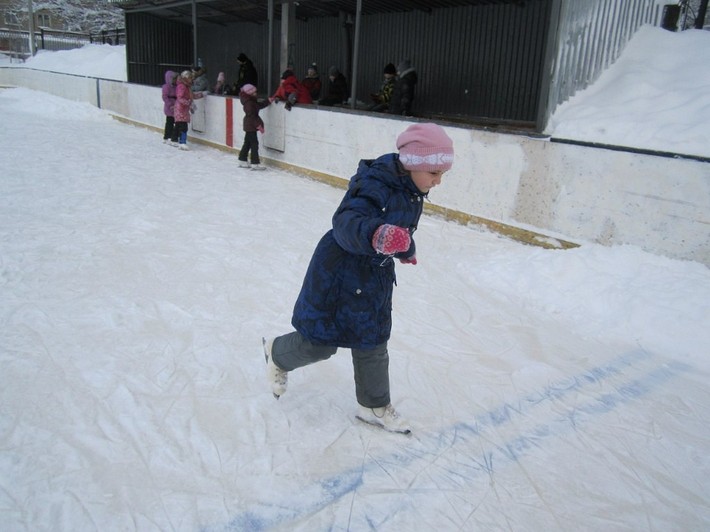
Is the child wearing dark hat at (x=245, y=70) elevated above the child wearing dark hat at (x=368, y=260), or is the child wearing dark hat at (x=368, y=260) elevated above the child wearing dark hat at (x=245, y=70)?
the child wearing dark hat at (x=245, y=70)

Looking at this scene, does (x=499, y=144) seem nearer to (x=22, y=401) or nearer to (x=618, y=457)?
(x=618, y=457)

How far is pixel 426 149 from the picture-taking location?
209 centimetres

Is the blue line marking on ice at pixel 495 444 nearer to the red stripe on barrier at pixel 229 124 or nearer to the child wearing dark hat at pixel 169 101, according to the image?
the red stripe on barrier at pixel 229 124

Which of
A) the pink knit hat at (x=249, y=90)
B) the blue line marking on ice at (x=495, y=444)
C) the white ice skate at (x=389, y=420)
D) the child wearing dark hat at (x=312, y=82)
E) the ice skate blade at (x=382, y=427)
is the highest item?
the child wearing dark hat at (x=312, y=82)

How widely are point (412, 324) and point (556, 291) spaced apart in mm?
1311

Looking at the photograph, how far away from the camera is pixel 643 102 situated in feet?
18.8

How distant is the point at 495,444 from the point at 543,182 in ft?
12.1

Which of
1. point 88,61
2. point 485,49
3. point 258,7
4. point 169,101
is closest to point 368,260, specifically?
point 485,49

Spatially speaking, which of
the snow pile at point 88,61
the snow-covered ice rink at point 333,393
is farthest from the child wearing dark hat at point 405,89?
the snow pile at point 88,61

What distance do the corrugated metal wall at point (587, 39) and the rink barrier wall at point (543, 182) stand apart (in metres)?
0.74

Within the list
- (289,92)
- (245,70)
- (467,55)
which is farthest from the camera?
(245,70)

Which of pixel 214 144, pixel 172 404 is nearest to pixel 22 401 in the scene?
pixel 172 404

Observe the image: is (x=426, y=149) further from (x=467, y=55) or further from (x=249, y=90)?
(x=467, y=55)

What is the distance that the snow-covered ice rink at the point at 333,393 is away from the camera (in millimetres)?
2117
